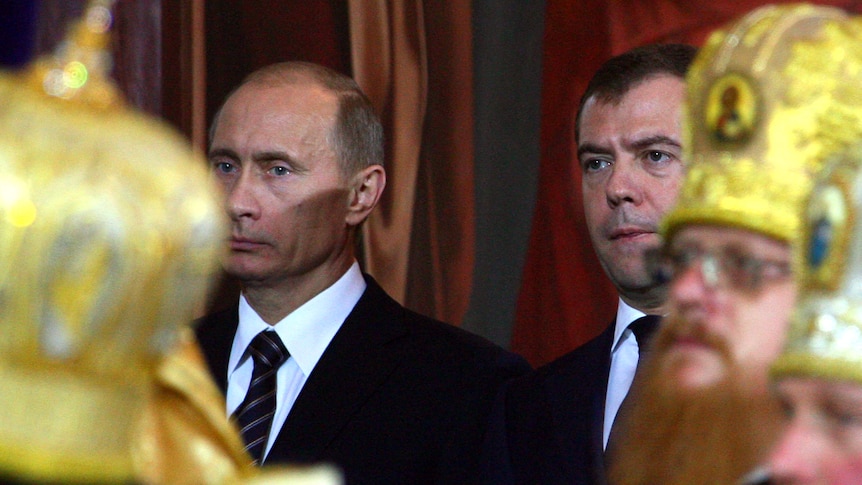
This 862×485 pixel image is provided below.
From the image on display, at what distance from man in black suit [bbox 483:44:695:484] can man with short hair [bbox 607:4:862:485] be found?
83 cm

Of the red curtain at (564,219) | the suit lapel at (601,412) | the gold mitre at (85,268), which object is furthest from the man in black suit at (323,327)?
the gold mitre at (85,268)

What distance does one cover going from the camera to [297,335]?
8.72 feet

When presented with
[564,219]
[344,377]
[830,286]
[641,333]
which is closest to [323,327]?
[344,377]

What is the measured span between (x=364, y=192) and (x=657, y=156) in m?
0.66

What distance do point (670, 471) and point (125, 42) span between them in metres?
2.23

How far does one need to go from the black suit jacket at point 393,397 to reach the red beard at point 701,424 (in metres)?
0.89

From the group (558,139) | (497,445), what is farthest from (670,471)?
(558,139)

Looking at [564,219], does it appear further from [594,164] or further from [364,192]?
[594,164]

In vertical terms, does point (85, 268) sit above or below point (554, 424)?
above

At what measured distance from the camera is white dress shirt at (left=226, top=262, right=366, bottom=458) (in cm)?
260

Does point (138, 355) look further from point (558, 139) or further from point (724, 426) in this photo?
point (558, 139)

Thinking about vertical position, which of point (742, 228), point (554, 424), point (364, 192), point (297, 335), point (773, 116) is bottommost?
point (554, 424)

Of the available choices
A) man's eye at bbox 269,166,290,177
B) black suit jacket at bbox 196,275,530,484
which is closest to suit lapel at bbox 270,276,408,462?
black suit jacket at bbox 196,275,530,484

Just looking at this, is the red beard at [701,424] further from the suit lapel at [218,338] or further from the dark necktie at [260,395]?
the suit lapel at [218,338]
